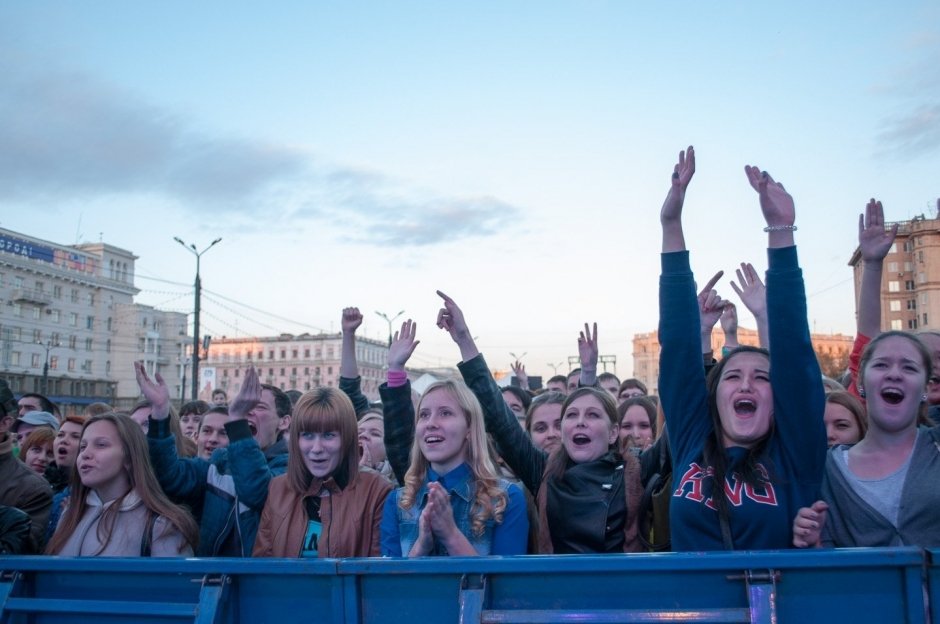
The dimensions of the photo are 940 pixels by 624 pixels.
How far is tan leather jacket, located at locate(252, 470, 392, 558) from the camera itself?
3.54 m

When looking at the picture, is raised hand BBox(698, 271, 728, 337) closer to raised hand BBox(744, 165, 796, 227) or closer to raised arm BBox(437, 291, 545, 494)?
raised arm BBox(437, 291, 545, 494)

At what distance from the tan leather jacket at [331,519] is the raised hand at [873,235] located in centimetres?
276

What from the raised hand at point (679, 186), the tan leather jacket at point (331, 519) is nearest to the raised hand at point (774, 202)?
the raised hand at point (679, 186)

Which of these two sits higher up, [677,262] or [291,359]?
[291,359]

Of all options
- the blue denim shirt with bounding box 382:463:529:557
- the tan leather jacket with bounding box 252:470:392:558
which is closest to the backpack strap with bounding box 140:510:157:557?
the tan leather jacket with bounding box 252:470:392:558

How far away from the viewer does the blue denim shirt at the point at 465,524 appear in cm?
332

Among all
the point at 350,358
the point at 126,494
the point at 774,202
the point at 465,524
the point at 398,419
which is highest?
the point at 774,202

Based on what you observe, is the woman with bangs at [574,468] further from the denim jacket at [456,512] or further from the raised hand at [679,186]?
the raised hand at [679,186]

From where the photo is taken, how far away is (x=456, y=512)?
11.3 feet

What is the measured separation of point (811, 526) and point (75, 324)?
3447 inches

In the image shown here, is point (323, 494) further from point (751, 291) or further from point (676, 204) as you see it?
point (751, 291)

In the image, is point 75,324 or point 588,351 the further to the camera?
point 75,324

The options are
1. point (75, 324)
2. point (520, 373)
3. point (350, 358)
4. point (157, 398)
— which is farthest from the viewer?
point (75, 324)

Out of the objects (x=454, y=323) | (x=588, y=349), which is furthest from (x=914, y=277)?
(x=454, y=323)
